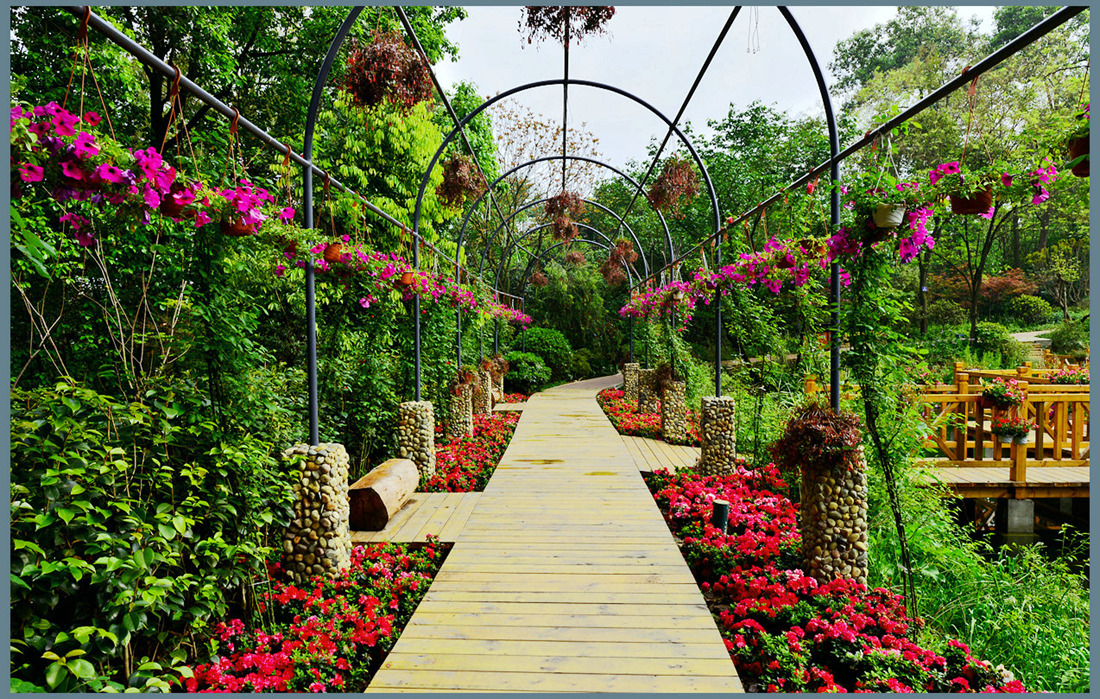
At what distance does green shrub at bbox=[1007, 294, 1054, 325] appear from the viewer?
1803cm

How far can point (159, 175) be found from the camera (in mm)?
1871

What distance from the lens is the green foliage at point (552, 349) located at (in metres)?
17.0

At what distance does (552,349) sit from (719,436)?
1177cm

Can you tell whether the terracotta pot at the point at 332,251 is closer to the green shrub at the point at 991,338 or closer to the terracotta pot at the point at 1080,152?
the terracotta pot at the point at 1080,152

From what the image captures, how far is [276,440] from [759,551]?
10.4 ft

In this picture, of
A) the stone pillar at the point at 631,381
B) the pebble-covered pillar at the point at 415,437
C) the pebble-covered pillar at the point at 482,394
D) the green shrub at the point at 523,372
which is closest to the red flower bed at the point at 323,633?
the pebble-covered pillar at the point at 415,437

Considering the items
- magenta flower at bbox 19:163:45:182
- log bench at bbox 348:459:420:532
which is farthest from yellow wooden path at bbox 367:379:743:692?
magenta flower at bbox 19:163:45:182

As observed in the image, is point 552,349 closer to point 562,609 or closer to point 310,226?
point 310,226

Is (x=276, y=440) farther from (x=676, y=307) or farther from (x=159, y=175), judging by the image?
(x=676, y=307)

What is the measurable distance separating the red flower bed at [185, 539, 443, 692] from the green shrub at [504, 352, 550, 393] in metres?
11.5

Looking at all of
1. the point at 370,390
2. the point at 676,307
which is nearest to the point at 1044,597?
the point at 676,307

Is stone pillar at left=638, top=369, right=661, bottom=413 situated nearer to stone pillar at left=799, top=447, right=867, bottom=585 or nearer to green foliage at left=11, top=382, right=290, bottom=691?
stone pillar at left=799, top=447, right=867, bottom=585

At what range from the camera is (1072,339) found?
1328 centimetres

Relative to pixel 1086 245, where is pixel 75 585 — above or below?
below
